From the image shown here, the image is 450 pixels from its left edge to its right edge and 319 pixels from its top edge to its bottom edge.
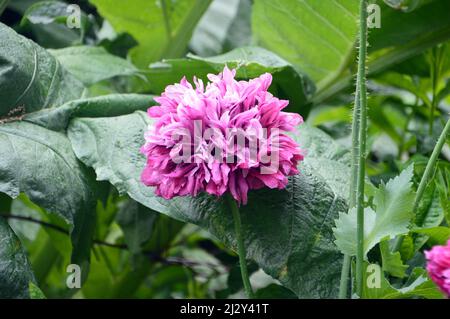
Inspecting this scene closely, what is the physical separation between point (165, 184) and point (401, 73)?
486mm

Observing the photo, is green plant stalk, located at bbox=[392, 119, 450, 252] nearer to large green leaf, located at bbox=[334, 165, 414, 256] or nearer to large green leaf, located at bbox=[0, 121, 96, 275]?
large green leaf, located at bbox=[334, 165, 414, 256]

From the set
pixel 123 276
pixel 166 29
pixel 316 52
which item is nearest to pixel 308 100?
pixel 316 52

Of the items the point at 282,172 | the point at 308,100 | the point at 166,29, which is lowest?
the point at 282,172

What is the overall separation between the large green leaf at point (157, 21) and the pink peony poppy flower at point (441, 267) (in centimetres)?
54

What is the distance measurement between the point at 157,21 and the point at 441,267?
58 centimetres

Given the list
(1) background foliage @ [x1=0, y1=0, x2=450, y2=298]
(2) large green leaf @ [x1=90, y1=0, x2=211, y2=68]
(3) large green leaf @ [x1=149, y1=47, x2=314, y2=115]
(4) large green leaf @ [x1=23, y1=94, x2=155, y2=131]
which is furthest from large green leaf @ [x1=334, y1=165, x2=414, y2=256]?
(2) large green leaf @ [x1=90, y1=0, x2=211, y2=68]

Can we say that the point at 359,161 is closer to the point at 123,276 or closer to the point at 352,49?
the point at 352,49

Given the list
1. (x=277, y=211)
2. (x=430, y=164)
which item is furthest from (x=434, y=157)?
(x=277, y=211)

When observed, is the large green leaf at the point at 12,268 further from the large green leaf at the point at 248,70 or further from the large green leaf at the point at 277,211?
the large green leaf at the point at 248,70

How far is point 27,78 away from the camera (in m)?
0.64

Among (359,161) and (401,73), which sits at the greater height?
(401,73)

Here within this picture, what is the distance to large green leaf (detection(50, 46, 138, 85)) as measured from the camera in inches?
29.1

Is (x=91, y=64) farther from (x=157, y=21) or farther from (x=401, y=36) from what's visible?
→ (x=401, y=36)

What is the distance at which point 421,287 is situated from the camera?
1.57ft
